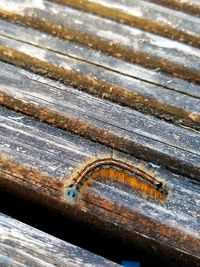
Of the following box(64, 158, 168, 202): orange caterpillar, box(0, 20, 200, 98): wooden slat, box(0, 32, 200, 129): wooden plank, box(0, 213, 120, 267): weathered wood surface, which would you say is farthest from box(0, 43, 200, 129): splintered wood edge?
box(0, 213, 120, 267): weathered wood surface

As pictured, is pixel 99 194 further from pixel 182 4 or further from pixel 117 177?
pixel 182 4

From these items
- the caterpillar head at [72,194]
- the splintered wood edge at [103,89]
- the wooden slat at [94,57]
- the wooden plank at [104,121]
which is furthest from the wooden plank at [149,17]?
the caterpillar head at [72,194]

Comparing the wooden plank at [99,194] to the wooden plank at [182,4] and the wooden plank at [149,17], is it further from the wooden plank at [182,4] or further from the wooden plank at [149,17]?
the wooden plank at [182,4]

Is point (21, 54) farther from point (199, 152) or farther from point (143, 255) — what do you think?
point (143, 255)

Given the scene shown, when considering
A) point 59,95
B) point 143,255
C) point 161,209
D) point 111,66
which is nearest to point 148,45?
point 111,66

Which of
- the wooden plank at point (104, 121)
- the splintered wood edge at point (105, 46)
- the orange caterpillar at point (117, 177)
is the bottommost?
the orange caterpillar at point (117, 177)

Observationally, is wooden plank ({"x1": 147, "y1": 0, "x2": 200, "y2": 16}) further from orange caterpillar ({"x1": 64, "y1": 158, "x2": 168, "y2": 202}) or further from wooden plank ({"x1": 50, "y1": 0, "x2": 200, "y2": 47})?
orange caterpillar ({"x1": 64, "y1": 158, "x2": 168, "y2": 202})
